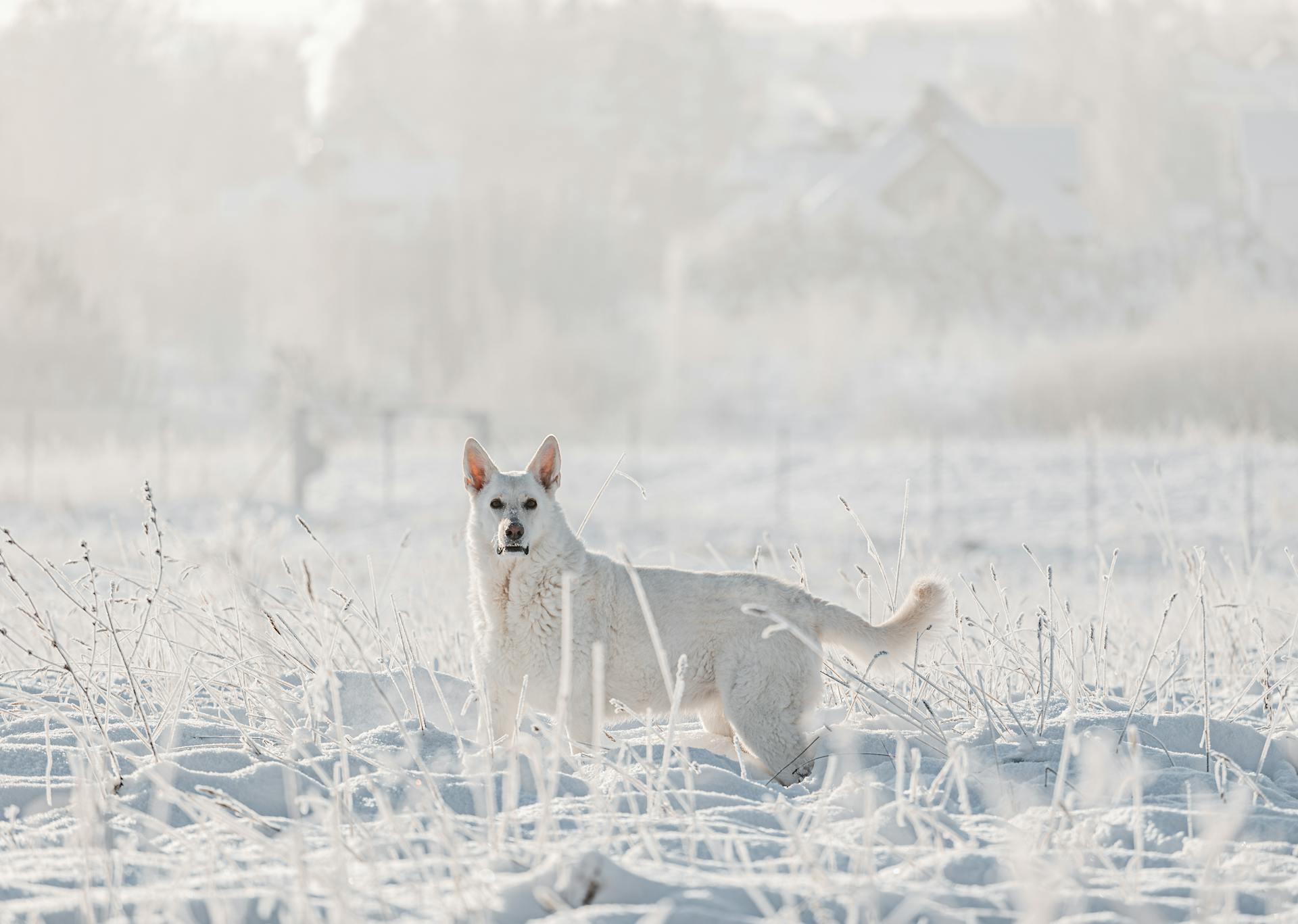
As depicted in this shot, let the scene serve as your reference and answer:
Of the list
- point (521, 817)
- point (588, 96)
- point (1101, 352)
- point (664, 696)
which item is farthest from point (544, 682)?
point (588, 96)

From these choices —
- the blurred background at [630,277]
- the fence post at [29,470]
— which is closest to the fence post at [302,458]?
the blurred background at [630,277]

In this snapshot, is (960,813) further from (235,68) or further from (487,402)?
(235,68)

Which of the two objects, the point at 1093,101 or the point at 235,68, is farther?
the point at 235,68

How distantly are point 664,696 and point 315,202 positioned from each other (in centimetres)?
4990

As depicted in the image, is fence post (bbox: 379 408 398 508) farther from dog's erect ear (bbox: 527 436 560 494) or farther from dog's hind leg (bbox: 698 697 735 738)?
dog's hind leg (bbox: 698 697 735 738)

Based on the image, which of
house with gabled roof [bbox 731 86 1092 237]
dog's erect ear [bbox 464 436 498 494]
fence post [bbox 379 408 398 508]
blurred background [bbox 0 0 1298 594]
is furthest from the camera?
house with gabled roof [bbox 731 86 1092 237]

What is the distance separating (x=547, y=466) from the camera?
536cm

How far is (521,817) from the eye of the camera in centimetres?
341

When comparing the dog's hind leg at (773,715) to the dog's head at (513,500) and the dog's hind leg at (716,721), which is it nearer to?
the dog's hind leg at (716,721)

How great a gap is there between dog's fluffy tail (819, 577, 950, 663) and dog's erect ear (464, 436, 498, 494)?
1.45 meters

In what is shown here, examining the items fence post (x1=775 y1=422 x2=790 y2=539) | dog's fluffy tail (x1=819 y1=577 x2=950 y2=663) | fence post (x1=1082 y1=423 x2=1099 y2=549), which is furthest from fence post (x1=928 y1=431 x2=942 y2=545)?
dog's fluffy tail (x1=819 y1=577 x2=950 y2=663)

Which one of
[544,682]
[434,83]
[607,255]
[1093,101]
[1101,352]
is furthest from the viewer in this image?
[434,83]

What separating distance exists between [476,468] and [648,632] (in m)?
1.03

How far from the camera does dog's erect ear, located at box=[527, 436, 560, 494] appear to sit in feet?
17.4
